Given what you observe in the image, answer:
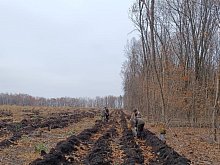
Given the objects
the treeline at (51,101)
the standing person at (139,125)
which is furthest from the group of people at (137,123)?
the treeline at (51,101)

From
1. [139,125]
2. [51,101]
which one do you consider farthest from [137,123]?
[51,101]

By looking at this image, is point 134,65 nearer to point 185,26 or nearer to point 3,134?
point 185,26

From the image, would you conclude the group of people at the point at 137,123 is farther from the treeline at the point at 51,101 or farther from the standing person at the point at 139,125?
the treeline at the point at 51,101

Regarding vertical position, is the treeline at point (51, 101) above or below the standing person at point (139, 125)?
above

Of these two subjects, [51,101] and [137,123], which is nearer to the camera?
[137,123]

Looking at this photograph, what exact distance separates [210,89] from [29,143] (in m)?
14.3

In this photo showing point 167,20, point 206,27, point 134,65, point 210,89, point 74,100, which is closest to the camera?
point 210,89

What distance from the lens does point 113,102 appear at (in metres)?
143

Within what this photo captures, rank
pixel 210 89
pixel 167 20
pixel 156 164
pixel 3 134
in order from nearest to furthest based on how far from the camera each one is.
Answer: pixel 156 164 < pixel 3 134 < pixel 210 89 < pixel 167 20

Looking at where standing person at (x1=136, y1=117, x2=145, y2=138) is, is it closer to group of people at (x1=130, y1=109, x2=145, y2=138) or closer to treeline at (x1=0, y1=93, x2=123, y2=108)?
group of people at (x1=130, y1=109, x2=145, y2=138)

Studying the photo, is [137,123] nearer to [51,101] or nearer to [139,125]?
[139,125]

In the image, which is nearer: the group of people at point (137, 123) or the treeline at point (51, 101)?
the group of people at point (137, 123)

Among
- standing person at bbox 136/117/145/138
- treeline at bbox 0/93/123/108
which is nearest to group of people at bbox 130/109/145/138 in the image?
standing person at bbox 136/117/145/138

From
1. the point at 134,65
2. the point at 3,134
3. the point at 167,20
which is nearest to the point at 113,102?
the point at 134,65
